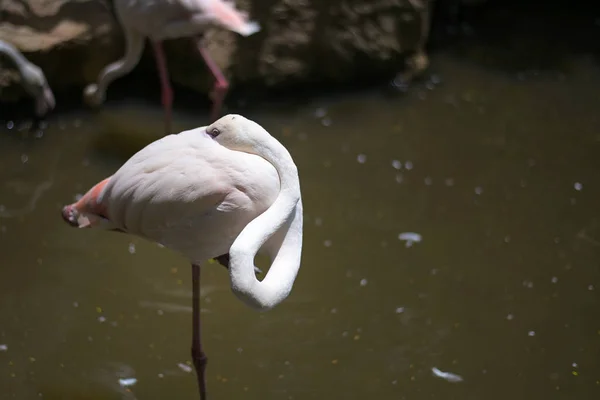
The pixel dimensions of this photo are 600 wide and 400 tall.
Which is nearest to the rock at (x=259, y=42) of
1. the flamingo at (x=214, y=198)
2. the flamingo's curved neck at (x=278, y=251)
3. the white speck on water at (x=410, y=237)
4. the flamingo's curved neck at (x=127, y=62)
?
the flamingo's curved neck at (x=127, y=62)

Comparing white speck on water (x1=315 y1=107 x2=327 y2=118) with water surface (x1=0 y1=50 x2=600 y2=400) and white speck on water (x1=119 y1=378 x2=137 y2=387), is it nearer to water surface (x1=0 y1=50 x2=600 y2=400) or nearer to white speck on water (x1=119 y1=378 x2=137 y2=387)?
water surface (x1=0 y1=50 x2=600 y2=400)

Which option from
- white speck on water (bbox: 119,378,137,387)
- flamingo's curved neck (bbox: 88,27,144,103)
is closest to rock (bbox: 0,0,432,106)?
flamingo's curved neck (bbox: 88,27,144,103)

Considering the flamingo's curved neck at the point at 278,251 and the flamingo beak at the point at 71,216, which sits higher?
the flamingo's curved neck at the point at 278,251

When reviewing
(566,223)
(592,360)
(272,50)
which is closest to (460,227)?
(566,223)

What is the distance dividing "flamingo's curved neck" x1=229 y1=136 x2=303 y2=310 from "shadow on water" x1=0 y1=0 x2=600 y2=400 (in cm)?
84

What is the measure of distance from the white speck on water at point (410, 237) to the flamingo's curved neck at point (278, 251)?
1350 millimetres

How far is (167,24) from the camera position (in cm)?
384

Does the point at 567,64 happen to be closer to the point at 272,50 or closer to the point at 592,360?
the point at 272,50

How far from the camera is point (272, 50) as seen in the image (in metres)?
4.50

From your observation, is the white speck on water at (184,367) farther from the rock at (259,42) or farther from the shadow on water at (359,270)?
the rock at (259,42)

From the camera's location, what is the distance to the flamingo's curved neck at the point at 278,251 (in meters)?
1.89

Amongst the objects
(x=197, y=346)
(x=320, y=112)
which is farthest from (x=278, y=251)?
(x=320, y=112)

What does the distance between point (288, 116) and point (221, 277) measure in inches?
55.3

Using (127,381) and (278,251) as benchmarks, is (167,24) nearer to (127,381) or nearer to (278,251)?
(127,381)
